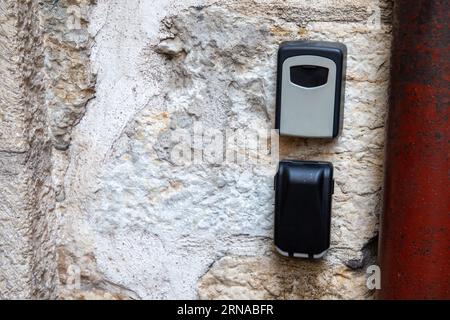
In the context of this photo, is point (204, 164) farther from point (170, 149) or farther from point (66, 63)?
point (66, 63)

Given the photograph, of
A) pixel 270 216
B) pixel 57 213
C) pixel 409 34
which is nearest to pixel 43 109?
pixel 57 213

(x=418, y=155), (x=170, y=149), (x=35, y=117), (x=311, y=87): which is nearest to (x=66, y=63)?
(x=35, y=117)

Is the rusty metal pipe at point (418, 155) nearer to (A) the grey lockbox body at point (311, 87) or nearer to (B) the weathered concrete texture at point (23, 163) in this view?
(A) the grey lockbox body at point (311, 87)

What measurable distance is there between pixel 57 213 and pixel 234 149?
0.39 metres

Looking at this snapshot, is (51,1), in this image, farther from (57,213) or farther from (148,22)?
(57,213)

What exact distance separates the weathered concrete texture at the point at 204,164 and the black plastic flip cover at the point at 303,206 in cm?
4

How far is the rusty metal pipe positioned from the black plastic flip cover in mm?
107

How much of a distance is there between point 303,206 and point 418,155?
0.22 meters

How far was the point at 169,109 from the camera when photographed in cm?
111

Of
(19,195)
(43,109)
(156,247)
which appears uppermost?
(43,109)

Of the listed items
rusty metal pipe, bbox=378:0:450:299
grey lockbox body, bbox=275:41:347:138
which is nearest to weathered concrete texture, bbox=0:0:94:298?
grey lockbox body, bbox=275:41:347:138

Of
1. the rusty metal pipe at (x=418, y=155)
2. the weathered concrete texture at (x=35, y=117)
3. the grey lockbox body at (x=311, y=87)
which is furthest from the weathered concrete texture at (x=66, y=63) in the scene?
the rusty metal pipe at (x=418, y=155)

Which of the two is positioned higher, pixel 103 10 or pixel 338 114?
pixel 103 10

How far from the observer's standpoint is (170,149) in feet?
3.67
